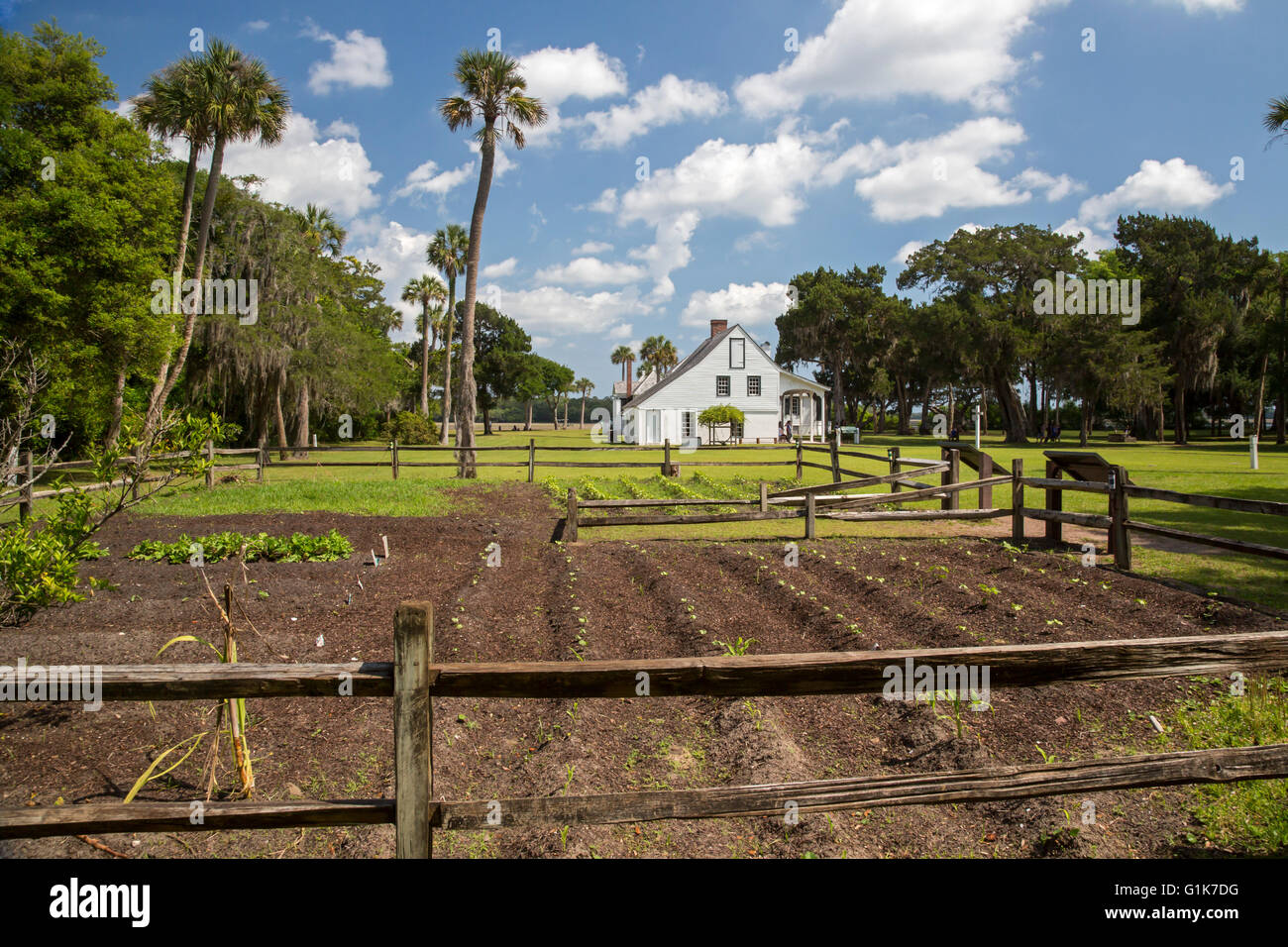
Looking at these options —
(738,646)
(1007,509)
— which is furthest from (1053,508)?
(738,646)

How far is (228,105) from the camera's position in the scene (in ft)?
79.2

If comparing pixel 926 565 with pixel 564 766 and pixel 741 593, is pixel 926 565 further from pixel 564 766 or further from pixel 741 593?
pixel 564 766

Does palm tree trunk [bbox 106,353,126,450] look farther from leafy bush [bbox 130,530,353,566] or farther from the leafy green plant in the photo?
the leafy green plant

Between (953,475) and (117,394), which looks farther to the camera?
(117,394)

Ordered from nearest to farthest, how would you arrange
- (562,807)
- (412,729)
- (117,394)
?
(412,729)
(562,807)
(117,394)

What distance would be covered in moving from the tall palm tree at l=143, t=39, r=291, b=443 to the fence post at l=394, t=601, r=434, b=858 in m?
25.1

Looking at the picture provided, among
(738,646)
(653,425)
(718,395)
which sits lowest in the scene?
(738,646)

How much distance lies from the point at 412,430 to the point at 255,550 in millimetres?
44792

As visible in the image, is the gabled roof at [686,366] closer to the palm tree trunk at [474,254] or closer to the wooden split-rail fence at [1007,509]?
the palm tree trunk at [474,254]

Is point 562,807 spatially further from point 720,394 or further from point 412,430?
point 412,430

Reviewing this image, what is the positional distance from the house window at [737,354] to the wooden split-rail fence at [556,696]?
4741 cm

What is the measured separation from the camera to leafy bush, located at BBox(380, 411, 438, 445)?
52.9 meters
